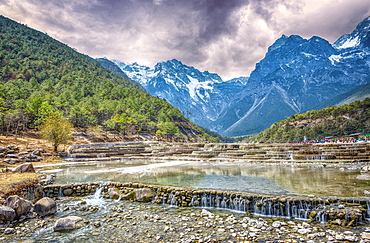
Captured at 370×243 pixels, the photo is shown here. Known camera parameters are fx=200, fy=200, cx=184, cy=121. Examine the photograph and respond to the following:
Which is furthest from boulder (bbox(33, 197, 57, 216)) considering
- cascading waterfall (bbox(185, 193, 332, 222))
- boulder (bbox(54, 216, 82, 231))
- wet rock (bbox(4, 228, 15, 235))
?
cascading waterfall (bbox(185, 193, 332, 222))

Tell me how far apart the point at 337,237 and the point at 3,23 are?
26095cm

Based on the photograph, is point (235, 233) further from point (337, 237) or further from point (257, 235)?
point (337, 237)

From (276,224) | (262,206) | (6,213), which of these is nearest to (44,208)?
(6,213)

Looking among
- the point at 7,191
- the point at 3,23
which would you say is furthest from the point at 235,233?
the point at 3,23

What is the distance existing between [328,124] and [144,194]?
123424 mm

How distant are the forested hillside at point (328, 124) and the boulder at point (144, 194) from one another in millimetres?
107703

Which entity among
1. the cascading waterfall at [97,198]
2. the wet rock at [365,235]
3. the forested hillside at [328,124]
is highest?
the forested hillside at [328,124]

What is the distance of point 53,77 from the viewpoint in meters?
126

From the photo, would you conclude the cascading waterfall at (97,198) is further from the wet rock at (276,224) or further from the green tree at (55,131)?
the green tree at (55,131)

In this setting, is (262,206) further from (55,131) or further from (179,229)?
(55,131)

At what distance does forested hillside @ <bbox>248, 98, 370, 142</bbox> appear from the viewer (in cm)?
9967

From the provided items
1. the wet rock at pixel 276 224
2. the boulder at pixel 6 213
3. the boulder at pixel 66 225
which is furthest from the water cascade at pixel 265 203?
the boulder at pixel 6 213

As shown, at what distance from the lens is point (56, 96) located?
97188 millimetres

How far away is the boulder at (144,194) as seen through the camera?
1585cm
